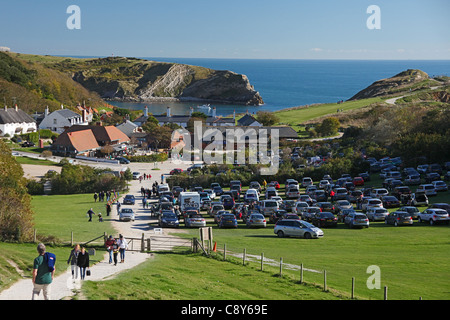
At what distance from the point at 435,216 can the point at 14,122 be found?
286 ft

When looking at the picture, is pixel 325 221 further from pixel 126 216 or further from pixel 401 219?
pixel 126 216

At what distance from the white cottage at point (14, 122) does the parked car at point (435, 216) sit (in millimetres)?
83002

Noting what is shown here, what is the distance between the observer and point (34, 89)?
5822 inches

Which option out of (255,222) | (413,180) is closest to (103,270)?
(255,222)

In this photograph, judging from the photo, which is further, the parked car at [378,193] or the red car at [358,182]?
the red car at [358,182]

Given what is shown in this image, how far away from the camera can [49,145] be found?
9650 cm

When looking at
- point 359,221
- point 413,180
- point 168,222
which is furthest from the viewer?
point 413,180

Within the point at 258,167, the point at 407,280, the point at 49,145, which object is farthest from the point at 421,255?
the point at 49,145

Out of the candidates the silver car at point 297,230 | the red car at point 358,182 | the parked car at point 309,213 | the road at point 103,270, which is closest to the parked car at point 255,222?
the parked car at point 309,213

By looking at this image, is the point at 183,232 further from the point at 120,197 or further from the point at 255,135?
the point at 255,135

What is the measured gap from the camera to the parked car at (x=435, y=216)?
33888 mm

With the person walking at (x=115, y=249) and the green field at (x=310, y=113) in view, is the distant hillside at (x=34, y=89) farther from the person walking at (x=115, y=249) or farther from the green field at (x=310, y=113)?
the person walking at (x=115, y=249)

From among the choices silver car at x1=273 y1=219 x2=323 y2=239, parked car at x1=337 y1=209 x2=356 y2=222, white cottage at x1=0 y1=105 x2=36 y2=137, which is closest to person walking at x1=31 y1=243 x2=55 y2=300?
silver car at x1=273 y1=219 x2=323 y2=239

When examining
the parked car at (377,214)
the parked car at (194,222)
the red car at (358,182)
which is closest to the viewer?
the parked car at (377,214)
